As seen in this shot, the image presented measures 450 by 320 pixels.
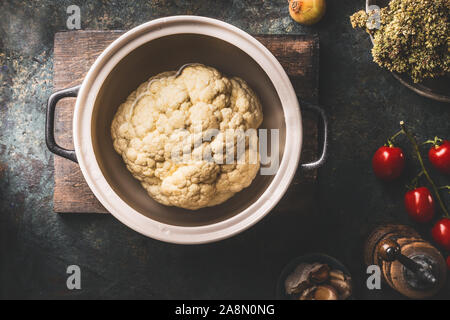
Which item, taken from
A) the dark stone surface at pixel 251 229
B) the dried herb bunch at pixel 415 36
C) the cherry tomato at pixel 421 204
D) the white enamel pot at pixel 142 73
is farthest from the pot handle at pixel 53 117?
the cherry tomato at pixel 421 204

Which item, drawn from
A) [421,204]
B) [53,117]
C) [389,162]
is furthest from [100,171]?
[421,204]

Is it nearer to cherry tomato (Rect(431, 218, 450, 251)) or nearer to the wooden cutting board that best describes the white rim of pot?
the wooden cutting board

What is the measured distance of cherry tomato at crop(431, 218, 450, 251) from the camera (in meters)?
1.26

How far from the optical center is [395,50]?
1.07m

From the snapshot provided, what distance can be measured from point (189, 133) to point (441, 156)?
0.91 m

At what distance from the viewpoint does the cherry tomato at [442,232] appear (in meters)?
1.26

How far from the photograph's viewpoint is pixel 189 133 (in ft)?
3.18

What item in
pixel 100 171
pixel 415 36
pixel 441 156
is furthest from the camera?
pixel 441 156

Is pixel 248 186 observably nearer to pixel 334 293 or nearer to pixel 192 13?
pixel 334 293

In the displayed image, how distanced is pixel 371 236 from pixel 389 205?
0.14 metres

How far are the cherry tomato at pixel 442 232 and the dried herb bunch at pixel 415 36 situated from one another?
53 cm

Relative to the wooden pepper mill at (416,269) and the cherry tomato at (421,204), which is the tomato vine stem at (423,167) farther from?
the wooden pepper mill at (416,269)

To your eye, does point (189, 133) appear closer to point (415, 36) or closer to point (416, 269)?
point (415, 36)

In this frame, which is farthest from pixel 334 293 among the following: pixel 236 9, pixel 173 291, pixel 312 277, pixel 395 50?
pixel 236 9
